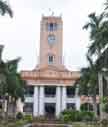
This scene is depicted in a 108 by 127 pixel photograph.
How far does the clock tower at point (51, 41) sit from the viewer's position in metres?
77.8

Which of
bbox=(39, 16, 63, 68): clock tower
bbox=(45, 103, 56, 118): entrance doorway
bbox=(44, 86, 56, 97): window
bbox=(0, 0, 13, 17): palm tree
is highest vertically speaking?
bbox=(39, 16, 63, 68): clock tower

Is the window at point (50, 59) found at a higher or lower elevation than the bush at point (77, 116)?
higher

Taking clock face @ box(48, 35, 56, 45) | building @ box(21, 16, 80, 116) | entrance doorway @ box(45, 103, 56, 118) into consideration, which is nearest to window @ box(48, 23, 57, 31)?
clock face @ box(48, 35, 56, 45)

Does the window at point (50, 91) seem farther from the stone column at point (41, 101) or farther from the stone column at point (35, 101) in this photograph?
the stone column at point (35, 101)

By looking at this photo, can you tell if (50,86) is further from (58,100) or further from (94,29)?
(94,29)

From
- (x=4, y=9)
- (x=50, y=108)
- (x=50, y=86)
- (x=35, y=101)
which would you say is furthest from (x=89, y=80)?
(x=50, y=108)

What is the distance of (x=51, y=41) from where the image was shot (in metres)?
78.6

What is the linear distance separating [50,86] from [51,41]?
9.27 meters

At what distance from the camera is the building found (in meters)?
73.6

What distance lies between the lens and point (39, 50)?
257ft

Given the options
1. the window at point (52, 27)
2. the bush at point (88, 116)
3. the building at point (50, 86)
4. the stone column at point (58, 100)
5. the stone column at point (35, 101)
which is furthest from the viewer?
the window at point (52, 27)

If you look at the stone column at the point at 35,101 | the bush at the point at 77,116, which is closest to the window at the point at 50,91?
the stone column at the point at 35,101

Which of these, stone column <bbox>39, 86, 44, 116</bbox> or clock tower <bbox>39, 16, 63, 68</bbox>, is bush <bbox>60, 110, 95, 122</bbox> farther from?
clock tower <bbox>39, 16, 63, 68</bbox>

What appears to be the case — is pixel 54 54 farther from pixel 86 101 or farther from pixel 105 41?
pixel 105 41
